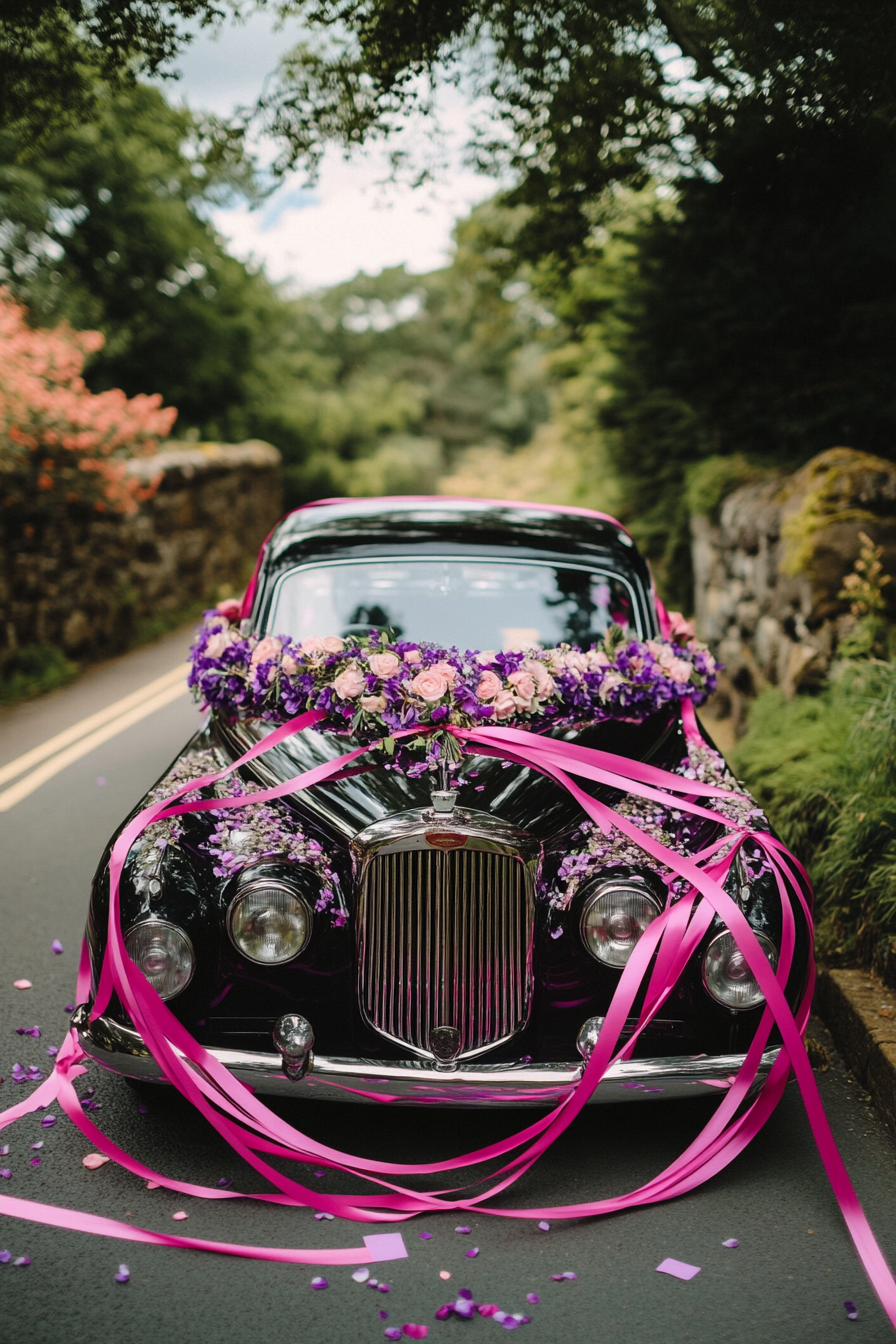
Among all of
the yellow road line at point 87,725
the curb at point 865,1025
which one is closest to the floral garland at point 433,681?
the curb at point 865,1025

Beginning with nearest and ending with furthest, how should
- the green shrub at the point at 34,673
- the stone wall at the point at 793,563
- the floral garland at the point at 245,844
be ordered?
the floral garland at the point at 245,844 → the stone wall at the point at 793,563 → the green shrub at the point at 34,673

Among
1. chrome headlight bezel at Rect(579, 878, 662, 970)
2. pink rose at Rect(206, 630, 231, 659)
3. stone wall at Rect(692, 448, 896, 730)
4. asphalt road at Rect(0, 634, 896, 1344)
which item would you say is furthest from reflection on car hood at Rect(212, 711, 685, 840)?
stone wall at Rect(692, 448, 896, 730)

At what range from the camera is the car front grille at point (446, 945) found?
9.85 ft

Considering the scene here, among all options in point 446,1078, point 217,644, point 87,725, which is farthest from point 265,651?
point 87,725

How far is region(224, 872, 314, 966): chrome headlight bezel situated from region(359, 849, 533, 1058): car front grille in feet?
0.53

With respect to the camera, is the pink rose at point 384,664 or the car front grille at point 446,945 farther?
the pink rose at point 384,664

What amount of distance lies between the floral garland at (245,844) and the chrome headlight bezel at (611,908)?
69 centimetres

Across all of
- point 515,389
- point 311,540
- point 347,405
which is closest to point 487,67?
point 311,540

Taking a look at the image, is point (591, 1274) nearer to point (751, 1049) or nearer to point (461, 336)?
point (751, 1049)

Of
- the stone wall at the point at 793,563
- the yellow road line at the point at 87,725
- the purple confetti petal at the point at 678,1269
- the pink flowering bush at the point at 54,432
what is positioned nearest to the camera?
the purple confetti petal at the point at 678,1269

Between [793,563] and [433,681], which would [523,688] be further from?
[793,563]

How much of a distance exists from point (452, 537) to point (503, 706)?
1.30 meters

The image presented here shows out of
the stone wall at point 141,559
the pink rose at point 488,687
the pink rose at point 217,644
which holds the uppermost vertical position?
the stone wall at point 141,559

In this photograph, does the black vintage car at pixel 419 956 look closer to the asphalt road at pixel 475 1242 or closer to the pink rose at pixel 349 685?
the asphalt road at pixel 475 1242
